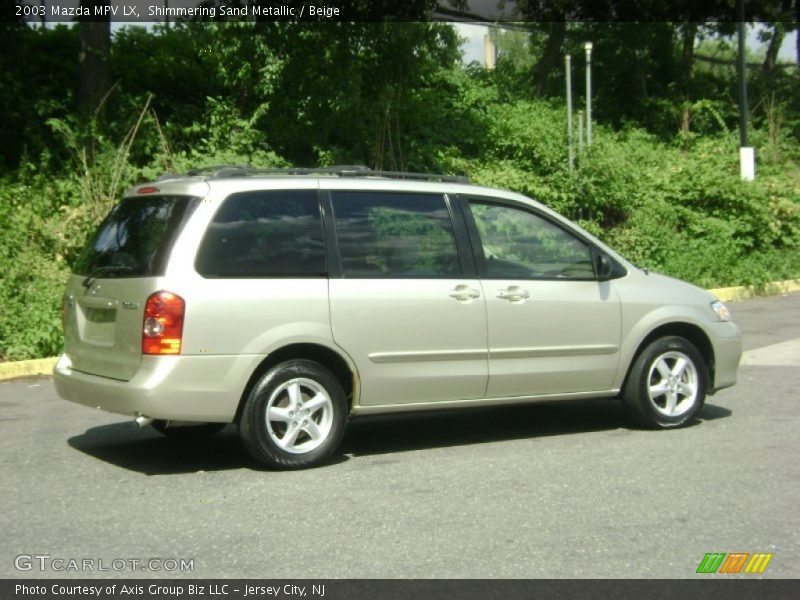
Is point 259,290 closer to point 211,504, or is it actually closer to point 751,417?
point 211,504

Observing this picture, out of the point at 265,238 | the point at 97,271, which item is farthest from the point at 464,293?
the point at 97,271

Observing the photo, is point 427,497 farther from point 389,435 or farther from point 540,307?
point 389,435

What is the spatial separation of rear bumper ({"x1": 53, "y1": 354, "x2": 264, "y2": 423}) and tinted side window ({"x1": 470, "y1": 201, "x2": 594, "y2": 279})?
6.26ft

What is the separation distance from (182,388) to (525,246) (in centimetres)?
264

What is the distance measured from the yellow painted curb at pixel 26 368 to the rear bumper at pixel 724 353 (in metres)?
6.42

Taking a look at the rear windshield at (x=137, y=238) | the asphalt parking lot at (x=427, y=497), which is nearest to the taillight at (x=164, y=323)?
the rear windshield at (x=137, y=238)

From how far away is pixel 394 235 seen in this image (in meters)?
7.63

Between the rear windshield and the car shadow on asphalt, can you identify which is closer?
the rear windshield

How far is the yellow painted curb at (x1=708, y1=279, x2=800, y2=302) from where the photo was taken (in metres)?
18.5

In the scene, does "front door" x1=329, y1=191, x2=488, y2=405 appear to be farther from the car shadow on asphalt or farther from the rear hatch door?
the rear hatch door

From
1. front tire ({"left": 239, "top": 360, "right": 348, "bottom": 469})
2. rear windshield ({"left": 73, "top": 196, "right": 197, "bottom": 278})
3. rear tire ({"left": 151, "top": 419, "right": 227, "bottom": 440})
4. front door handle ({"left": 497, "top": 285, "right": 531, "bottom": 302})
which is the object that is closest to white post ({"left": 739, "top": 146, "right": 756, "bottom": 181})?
front door handle ({"left": 497, "top": 285, "right": 531, "bottom": 302})

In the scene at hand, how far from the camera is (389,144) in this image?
19562 millimetres

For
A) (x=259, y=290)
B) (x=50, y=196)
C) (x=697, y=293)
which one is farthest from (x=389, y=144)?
(x=259, y=290)

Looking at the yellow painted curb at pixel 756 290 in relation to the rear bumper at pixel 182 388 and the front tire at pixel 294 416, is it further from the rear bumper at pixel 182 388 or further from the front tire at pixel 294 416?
the rear bumper at pixel 182 388
